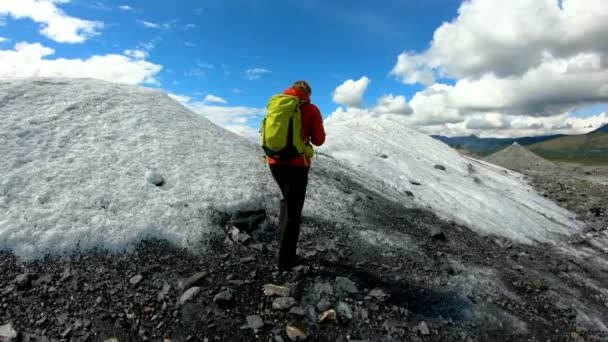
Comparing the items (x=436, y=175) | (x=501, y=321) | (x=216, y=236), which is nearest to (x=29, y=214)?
(x=216, y=236)

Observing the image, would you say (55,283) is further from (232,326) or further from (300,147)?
(300,147)

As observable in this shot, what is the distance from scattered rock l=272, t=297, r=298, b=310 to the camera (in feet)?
24.0

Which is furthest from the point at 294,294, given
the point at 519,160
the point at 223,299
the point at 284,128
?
the point at 519,160

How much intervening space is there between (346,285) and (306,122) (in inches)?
141

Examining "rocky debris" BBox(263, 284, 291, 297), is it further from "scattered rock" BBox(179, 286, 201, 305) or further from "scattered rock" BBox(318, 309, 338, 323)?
"scattered rock" BBox(179, 286, 201, 305)

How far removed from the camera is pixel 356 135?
86.1ft

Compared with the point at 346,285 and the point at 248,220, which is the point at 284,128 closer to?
the point at 248,220

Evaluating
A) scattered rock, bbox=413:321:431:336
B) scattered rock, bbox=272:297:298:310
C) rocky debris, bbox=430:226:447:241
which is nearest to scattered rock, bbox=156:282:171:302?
scattered rock, bbox=272:297:298:310

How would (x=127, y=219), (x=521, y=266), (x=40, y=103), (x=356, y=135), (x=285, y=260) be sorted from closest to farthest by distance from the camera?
(x=285, y=260), (x=127, y=219), (x=521, y=266), (x=40, y=103), (x=356, y=135)

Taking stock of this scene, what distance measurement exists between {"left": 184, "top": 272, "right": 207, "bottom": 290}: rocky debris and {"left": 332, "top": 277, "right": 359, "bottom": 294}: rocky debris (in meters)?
2.81

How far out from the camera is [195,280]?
24.9 ft

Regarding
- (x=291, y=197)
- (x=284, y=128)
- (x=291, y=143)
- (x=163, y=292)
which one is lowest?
(x=163, y=292)

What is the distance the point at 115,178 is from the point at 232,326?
19.9 ft

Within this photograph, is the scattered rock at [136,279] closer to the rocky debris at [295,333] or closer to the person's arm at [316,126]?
the rocky debris at [295,333]
